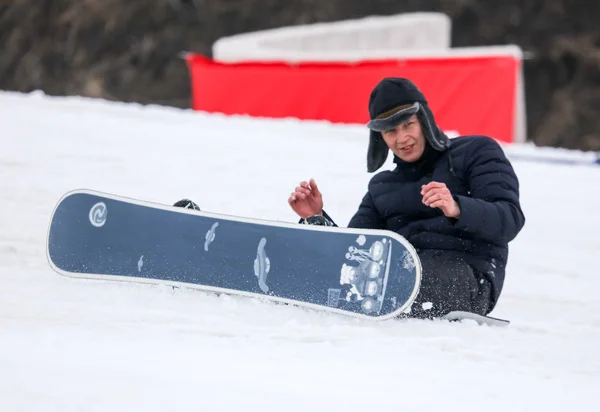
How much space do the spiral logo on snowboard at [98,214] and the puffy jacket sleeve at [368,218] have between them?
807 mm

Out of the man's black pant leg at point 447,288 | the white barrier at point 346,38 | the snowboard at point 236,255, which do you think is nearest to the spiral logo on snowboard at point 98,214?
the snowboard at point 236,255

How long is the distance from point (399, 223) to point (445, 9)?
1511cm

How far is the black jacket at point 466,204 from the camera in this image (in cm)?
243

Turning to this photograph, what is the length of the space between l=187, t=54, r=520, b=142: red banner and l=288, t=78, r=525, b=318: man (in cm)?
424

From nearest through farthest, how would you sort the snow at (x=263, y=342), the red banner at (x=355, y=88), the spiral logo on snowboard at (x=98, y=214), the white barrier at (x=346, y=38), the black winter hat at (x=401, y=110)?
the snow at (x=263, y=342) → the black winter hat at (x=401, y=110) → the spiral logo on snowboard at (x=98, y=214) → the red banner at (x=355, y=88) → the white barrier at (x=346, y=38)

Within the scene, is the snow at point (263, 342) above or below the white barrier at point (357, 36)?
below

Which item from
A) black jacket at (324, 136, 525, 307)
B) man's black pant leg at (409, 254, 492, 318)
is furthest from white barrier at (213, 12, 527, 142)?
man's black pant leg at (409, 254, 492, 318)

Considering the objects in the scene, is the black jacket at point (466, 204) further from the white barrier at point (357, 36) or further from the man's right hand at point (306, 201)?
the white barrier at point (357, 36)

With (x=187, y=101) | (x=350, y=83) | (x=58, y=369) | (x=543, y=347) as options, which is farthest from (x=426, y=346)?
(x=187, y=101)

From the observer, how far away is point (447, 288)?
247cm

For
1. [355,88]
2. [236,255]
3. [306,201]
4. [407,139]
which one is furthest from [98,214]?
A: [355,88]

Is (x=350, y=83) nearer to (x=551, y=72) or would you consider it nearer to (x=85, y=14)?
(x=551, y=72)

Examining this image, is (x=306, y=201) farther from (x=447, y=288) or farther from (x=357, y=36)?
(x=357, y=36)

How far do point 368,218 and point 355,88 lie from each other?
175 inches
